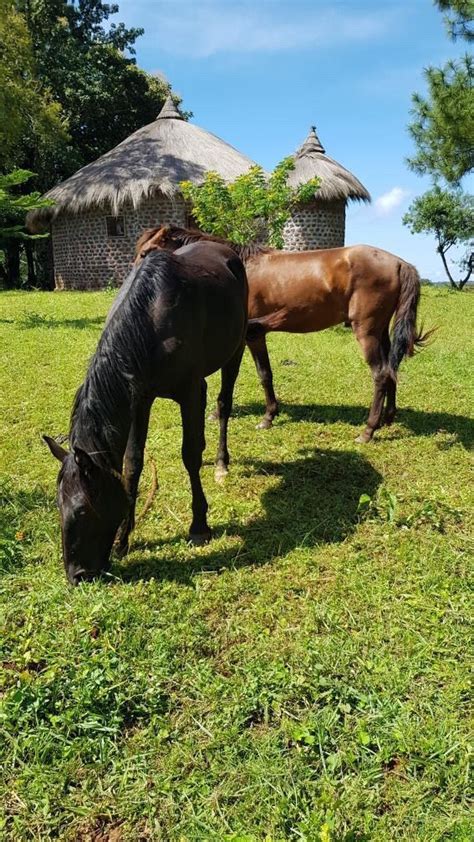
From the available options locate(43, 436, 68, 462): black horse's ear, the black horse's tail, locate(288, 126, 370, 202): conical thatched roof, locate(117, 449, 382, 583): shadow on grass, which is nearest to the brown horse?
the black horse's tail

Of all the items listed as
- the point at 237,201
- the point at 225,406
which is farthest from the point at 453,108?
the point at 225,406

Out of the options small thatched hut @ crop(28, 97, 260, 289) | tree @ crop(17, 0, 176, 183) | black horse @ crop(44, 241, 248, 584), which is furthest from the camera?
tree @ crop(17, 0, 176, 183)

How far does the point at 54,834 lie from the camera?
190 centimetres

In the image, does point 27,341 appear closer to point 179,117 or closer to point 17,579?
point 17,579

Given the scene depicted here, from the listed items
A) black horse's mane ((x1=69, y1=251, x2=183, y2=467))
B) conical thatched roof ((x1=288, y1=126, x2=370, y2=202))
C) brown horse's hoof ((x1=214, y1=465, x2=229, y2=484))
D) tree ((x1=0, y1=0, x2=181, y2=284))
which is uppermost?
tree ((x1=0, y1=0, x2=181, y2=284))

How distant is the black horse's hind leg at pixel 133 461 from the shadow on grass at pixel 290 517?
0.15 meters

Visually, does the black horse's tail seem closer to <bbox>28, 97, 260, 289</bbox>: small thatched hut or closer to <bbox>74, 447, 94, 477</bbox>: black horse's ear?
<bbox>74, 447, 94, 477</bbox>: black horse's ear

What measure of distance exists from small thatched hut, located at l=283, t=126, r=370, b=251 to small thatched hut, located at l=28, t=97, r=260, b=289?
2.14 m

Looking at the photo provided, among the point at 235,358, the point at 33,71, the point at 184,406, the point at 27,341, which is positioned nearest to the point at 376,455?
the point at 235,358

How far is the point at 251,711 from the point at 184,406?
5.67 feet

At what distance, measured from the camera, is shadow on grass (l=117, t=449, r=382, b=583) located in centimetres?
335

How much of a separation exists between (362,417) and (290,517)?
2589 mm

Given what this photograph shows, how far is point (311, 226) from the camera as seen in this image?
1869cm

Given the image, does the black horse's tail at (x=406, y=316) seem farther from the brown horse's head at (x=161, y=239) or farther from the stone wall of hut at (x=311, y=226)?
the stone wall of hut at (x=311, y=226)
